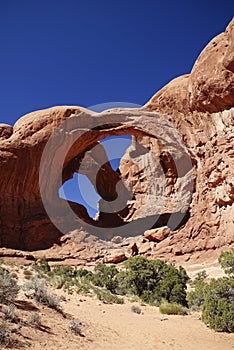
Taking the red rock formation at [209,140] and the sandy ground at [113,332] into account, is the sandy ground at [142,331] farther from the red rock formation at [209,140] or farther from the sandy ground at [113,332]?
the red rock formation at [209,140]

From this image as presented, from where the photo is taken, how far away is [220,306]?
6062 millimetres

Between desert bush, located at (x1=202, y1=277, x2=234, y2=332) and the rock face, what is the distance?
1161 centimetres

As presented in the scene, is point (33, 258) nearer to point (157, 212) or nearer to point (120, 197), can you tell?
point (157, 212)

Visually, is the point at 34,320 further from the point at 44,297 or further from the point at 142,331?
the point at 142,331

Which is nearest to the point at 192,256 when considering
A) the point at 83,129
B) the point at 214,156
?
the point at 214,156

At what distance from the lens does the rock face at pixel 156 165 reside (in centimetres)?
1880

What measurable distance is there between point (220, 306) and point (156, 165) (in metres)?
22.1

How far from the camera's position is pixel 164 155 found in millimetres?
25906

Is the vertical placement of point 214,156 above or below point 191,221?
above

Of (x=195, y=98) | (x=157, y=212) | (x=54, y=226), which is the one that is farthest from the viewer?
(x=157, y=212)

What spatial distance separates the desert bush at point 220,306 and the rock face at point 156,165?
38.1 feet

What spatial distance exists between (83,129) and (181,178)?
8574 millimetres

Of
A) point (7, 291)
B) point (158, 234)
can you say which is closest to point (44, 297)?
point (7, 291)

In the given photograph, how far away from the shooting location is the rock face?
1880cm
